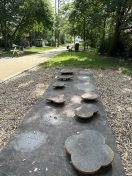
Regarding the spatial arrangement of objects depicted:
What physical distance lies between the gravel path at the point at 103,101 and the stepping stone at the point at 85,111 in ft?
1.12

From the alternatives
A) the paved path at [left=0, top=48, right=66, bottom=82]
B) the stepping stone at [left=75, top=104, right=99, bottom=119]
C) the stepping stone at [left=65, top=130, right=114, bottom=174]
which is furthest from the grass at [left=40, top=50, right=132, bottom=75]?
the stepping stone at [left=65, top=130, right=114, bottom=174]

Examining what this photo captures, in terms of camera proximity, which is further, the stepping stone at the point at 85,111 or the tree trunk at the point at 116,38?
the tree trunk at the point at 116,38

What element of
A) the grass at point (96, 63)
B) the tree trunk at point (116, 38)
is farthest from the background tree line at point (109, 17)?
the grass at point (96, 63)

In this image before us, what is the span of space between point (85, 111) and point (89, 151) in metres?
1.21

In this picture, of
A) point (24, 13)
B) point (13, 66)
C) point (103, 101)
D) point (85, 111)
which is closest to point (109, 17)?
point (13, 66)

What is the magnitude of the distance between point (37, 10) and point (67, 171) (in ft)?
60.0

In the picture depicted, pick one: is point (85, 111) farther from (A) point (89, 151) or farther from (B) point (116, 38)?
(B) point (116, 38)

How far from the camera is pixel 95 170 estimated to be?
2.01m

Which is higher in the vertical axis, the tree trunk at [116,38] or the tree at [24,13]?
the tree at [24,13]

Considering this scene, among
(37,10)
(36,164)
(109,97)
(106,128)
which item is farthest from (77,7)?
(36,164)

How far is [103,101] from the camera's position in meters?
4.32

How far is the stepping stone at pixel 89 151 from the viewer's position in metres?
2.07

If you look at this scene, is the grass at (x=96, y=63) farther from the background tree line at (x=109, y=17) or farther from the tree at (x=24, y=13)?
the tree at (x=24, y=13)

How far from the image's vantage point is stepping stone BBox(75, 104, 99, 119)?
3288mm
